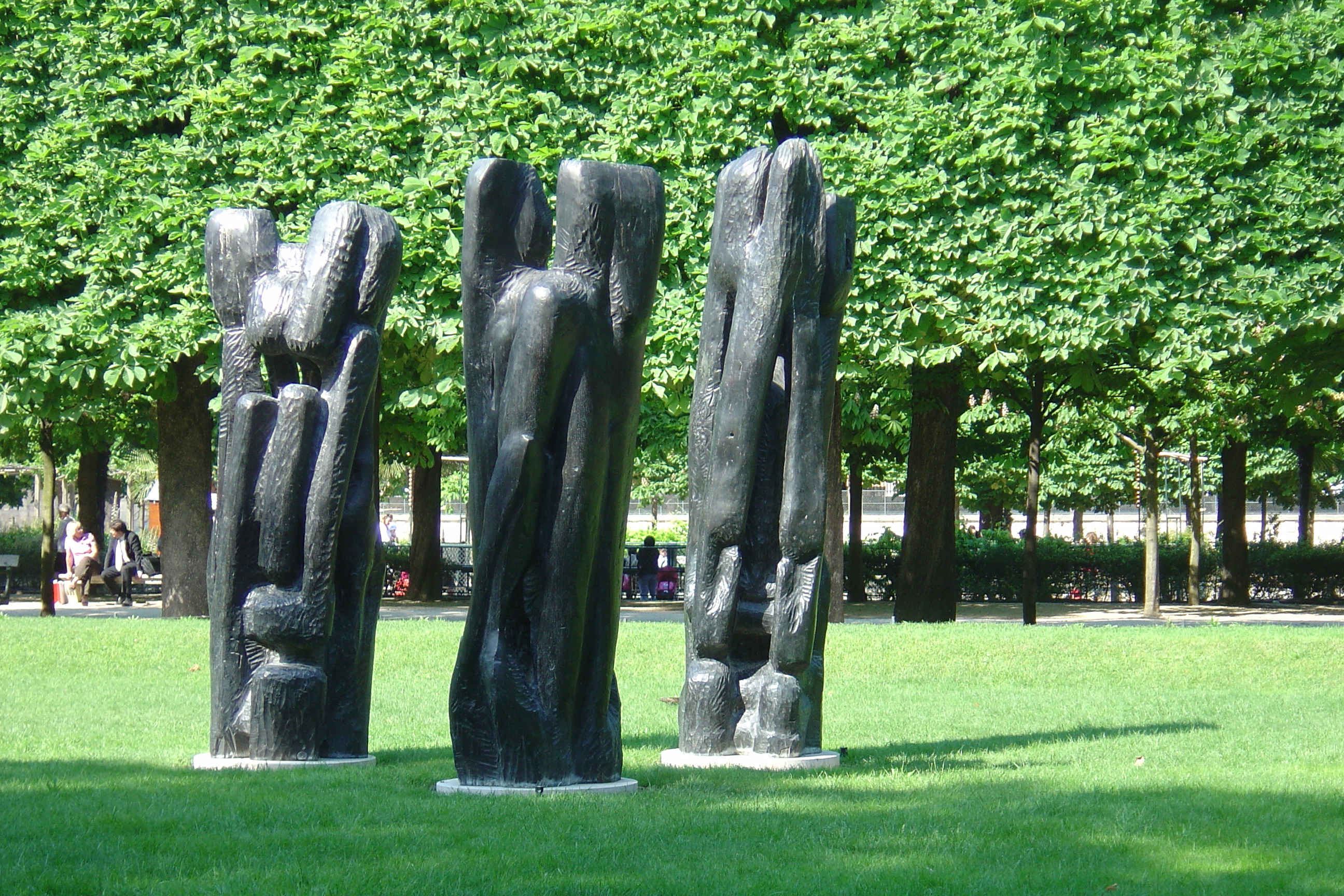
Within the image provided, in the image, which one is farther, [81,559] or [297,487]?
[81,559]

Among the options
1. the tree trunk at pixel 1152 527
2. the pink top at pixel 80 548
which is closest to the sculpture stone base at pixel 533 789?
the tree trunk at pixel 1152 527

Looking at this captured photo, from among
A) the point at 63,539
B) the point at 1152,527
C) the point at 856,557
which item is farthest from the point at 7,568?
the point at 1152,527

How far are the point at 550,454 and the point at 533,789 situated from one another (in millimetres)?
1315

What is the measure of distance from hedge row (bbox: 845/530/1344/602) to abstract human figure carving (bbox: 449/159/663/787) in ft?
68.3

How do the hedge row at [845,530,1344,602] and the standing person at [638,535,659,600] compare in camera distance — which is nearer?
the standing person at [638,535,659,600]

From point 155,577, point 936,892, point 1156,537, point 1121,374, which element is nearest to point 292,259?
point 936,892

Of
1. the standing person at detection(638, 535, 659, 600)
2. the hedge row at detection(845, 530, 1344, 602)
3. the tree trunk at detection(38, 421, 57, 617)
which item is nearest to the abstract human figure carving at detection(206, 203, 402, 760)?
the tree trunk at detection(38, 421, 57, 617)

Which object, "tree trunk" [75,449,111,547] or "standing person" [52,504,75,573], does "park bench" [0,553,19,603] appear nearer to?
"standing person" [52,504,75,573]

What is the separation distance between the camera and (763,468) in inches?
292

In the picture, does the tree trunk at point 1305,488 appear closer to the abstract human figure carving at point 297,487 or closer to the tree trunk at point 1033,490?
the tree trunk at point 1033,490

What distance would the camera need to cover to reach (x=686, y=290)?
14156mm

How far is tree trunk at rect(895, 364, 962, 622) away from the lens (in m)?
15.8

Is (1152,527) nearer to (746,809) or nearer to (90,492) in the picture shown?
(90,492)

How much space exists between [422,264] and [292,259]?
23.5 feet
